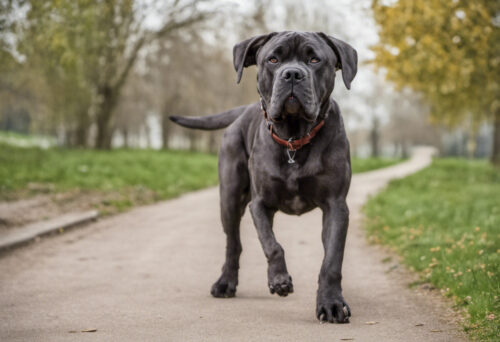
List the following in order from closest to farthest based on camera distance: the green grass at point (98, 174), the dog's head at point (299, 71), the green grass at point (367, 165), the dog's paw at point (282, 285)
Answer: the dog's paw at point (282, 285), the dog's head at point (299, 71), the green grass at point (98, 174), the green grass at point (367, 165)

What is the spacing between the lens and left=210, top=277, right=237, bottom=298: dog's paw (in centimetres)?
473

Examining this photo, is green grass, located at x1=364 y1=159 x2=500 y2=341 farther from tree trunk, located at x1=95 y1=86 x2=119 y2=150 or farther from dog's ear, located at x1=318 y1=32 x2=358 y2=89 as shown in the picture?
tree trunk, located at x1=95 y1=86 x2=119 y2=150

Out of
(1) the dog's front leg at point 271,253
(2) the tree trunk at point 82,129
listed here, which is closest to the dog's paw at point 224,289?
(1) the dog's front leg at point 271,253

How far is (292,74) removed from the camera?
12.4 ft

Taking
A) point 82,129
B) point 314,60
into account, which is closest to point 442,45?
point 314,60

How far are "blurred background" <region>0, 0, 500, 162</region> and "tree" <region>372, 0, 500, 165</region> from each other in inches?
1.1

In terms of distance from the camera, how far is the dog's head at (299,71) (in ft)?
12.4

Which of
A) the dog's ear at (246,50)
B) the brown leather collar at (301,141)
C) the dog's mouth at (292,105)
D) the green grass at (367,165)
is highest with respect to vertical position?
the dog's ear at (246,50)

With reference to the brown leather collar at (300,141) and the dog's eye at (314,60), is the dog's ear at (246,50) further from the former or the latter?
the brown leather collar at (300,141)

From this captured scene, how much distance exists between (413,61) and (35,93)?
1588 cm

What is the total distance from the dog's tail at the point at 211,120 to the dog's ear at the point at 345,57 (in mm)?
1358

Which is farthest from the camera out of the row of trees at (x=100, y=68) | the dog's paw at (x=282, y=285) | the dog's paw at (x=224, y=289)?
the row of trees at (x=100, y=68)

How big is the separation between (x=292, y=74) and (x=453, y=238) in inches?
149

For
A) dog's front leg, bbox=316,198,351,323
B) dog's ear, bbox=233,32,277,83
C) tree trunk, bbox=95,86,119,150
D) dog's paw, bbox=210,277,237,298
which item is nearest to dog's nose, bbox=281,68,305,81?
dog's ear, bbox=233,32,277,83
